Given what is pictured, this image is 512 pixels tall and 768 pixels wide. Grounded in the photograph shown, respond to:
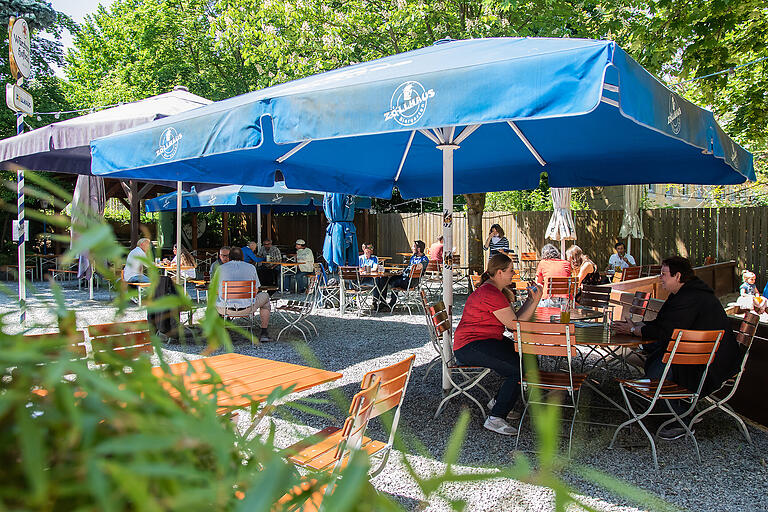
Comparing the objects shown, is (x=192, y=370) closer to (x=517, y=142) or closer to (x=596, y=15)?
(x=517, y=142)

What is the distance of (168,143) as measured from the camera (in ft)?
15.4

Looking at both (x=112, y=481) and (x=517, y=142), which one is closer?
(x=112, y=481)

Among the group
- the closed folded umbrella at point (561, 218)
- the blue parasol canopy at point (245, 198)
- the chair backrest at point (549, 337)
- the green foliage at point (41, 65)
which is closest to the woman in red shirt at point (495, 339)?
the chair backrest at point (549, 337)

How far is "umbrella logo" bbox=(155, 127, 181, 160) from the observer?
4.63 m

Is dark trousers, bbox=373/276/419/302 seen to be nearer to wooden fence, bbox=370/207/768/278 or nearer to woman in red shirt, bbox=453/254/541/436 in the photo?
wooden fence, bbox=370/207/768/278

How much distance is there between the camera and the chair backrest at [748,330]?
441cm

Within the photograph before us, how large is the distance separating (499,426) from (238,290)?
4363 mm

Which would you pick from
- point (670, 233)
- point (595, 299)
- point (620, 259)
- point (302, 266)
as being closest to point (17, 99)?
point (595, 299)

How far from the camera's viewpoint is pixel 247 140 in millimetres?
4043

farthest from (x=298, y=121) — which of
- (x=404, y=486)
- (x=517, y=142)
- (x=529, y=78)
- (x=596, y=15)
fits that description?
(x=596, y=15)

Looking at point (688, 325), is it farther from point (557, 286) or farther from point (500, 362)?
point (557, 286)

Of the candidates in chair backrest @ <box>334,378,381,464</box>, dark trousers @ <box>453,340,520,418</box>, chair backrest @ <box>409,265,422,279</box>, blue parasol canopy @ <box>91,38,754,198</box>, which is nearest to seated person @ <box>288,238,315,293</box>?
chair backrest @ <box>409,265,422,279</box>

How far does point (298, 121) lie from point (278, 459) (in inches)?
139

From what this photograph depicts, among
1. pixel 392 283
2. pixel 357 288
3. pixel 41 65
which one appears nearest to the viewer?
pixel 357 288
